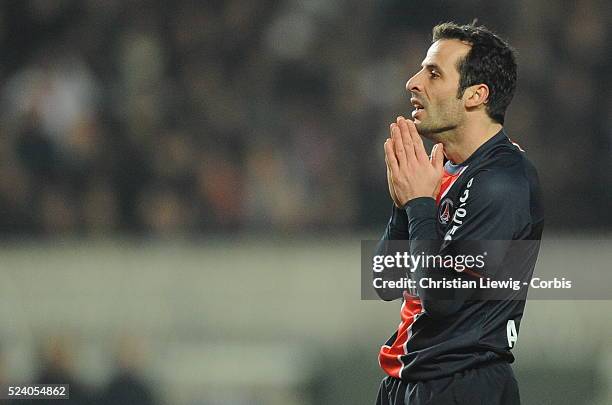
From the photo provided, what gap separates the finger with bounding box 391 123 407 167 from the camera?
2.76 metres

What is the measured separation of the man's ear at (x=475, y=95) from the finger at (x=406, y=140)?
7.5 inches

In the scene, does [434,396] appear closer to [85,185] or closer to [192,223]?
[192,223]

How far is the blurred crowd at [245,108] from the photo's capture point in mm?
6598

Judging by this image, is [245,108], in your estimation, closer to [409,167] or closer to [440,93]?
[440,93]

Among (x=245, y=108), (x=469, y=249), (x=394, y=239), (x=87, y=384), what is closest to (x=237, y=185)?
(x=245, y=108)

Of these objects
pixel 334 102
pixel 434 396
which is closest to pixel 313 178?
pixel 334 102

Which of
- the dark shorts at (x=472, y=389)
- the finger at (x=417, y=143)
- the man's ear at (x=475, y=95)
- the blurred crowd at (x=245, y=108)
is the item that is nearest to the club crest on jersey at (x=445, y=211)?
the finger at (x=417, y=143)

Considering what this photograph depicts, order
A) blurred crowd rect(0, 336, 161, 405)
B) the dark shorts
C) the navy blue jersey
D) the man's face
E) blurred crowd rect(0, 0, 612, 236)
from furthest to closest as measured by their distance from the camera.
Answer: blurred crowd rect(0, 0, 612, 236)
blurred crowd rect(0, 336, 161, 405)
the man's face
the dark shorts
the navy blue jersey

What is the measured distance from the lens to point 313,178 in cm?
684

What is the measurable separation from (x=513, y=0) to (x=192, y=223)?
2904 millimetres

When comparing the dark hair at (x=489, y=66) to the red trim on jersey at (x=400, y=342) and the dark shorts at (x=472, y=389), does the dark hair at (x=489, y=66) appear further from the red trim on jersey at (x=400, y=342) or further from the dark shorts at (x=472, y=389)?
the dark shorts at (x=472, y=389)

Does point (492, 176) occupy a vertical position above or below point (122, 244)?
above

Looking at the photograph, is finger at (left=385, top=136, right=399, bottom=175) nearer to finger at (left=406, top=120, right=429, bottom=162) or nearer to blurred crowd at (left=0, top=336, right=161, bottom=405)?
finger at (left=406, top=120, right=429, bottom=162)

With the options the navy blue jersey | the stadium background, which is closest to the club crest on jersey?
the navy blue jersey
